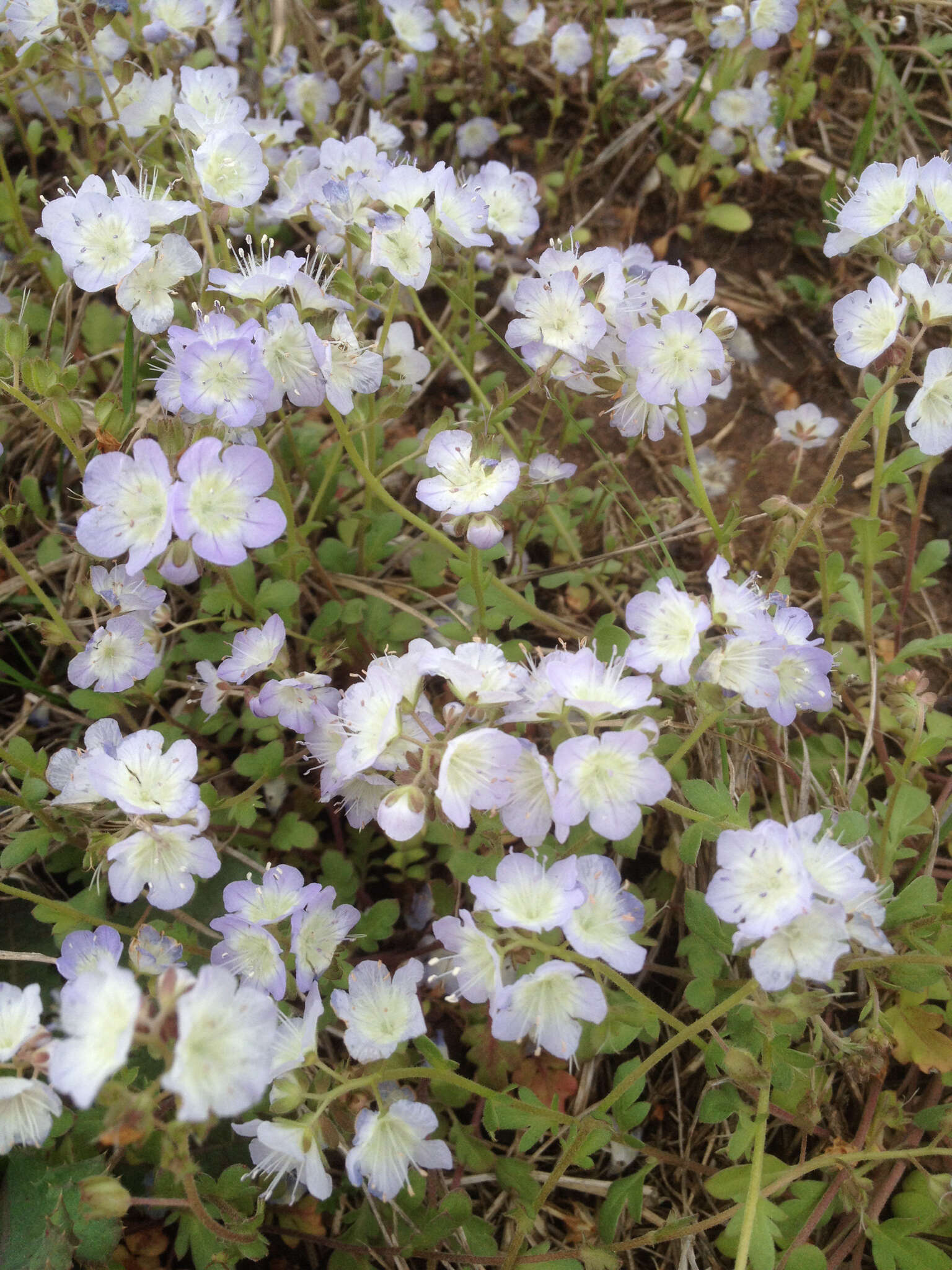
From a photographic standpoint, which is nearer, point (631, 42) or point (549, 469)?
point (549, 469)

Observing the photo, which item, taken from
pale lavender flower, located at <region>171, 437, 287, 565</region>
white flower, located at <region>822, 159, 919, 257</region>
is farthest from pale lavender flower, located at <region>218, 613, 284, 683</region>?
white flower, located at <region>822, 159, 919, 257</region>

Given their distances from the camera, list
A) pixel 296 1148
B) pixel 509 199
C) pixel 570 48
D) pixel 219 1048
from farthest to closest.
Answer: pixel 570 48 < pixel 509 199 < pixel 296 1148 < pixel 219 1048

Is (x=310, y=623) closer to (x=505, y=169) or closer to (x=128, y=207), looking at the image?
(x=128, y=207)

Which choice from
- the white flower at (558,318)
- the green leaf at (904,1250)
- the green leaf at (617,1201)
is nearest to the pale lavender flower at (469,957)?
the green leaf at (617,1201)

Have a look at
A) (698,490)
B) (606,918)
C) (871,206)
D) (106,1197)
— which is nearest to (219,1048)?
(106,1197)

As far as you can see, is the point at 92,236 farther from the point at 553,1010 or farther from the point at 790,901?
the point at 790,901

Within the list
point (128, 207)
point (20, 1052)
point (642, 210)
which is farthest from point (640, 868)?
point (642, 210)
